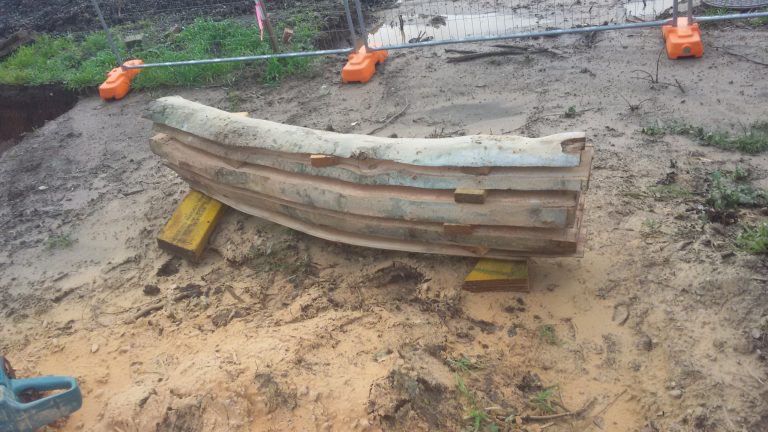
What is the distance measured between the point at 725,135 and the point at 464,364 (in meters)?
3.10

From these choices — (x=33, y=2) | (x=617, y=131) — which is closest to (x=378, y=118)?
(x=617, y=131)

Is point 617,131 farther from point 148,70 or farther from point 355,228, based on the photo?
point 148,70

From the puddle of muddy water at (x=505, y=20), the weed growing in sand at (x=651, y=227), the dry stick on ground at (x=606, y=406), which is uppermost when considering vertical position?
the puddle of muddy water at (x=505, y=20)

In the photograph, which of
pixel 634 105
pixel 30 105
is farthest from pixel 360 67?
pixel 30 105

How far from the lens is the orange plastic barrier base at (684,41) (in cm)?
601

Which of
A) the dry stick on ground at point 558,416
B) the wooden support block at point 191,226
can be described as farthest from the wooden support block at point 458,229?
the wooden support block at point 191,226

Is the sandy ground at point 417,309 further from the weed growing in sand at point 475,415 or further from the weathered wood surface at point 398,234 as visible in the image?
the weathered wood surface at point 398,234

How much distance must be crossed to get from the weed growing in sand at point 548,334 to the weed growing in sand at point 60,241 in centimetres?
375

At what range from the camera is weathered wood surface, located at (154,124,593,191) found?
3.07m

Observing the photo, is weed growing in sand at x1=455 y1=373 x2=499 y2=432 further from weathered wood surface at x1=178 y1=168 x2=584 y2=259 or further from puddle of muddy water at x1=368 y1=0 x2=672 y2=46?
puddle of muddy water at x1=368 y1=0 x2=672 y2=46

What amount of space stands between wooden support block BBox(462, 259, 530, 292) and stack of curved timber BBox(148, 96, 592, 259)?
0.22 ft

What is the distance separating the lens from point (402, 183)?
3459 mm

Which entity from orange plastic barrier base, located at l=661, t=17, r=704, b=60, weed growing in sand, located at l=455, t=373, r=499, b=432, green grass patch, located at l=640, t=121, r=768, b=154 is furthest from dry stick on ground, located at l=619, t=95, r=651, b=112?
weed growing in sand, located at l=455, t=373, r=499, b=432

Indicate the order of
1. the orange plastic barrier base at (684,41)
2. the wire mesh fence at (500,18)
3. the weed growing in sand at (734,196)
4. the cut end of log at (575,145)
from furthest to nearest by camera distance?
1. the wire mesh fence at (500,18)
2. the orange plastic barrier base at (684,41)
3. the weed growing in sand at (734,196)
4. the cut end of log at (575,145)
